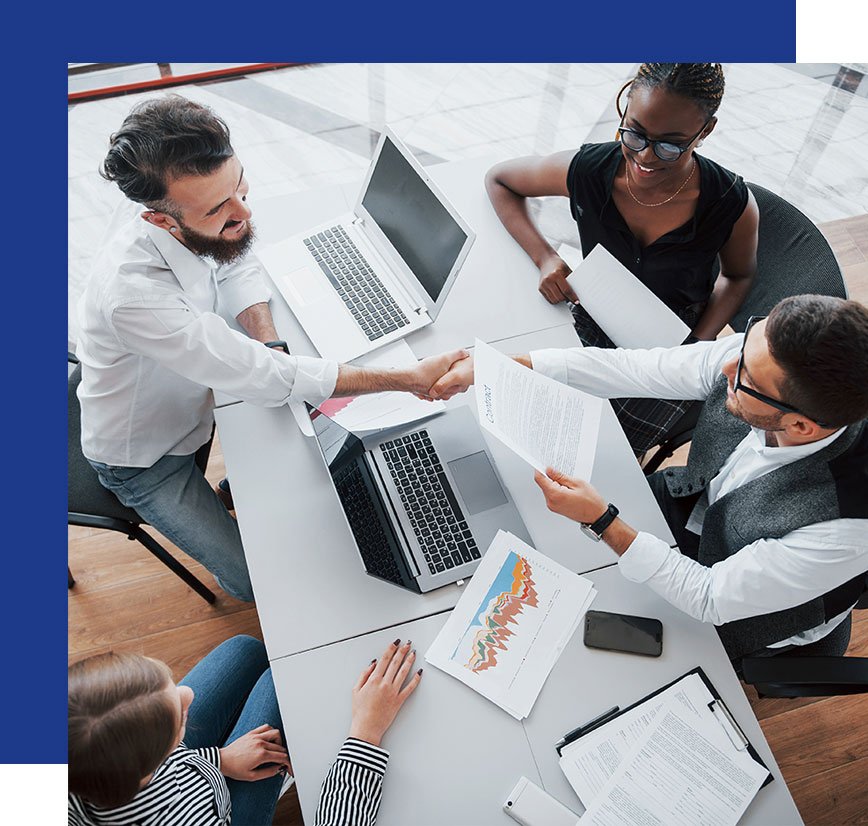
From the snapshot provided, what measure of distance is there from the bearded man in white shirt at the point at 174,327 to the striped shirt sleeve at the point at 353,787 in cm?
69

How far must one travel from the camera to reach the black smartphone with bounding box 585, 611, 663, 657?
146cm

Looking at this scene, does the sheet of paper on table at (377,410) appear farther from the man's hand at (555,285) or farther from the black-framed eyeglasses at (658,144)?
the black-framed eyeglasses at (658,144)

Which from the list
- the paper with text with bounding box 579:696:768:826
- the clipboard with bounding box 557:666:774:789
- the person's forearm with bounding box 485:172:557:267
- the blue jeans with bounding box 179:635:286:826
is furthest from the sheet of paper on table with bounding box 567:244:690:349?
the blue jeans with bounding box 179:635:286:826

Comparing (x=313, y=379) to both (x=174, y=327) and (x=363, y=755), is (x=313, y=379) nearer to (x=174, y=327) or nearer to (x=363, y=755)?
(x=174, y=327)

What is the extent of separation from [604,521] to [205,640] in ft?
4.27

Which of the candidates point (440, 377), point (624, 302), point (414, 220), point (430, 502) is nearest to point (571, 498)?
point (430, 502)

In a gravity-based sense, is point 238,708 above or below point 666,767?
below

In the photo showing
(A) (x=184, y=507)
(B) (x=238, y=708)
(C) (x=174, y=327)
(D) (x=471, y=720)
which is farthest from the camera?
(A) (x=184, y=507)

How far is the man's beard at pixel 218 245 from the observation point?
5.21 ft

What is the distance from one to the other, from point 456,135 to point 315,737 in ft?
8.71

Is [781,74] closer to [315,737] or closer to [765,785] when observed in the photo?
[765,785]

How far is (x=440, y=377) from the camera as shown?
166cm

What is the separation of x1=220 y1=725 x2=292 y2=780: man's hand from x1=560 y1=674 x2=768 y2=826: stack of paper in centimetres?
58

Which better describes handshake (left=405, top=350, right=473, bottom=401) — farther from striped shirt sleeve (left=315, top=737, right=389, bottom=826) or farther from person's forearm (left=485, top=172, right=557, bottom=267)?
striped shirt sleeve (left=315, top=737, right=389, bottom=826)
